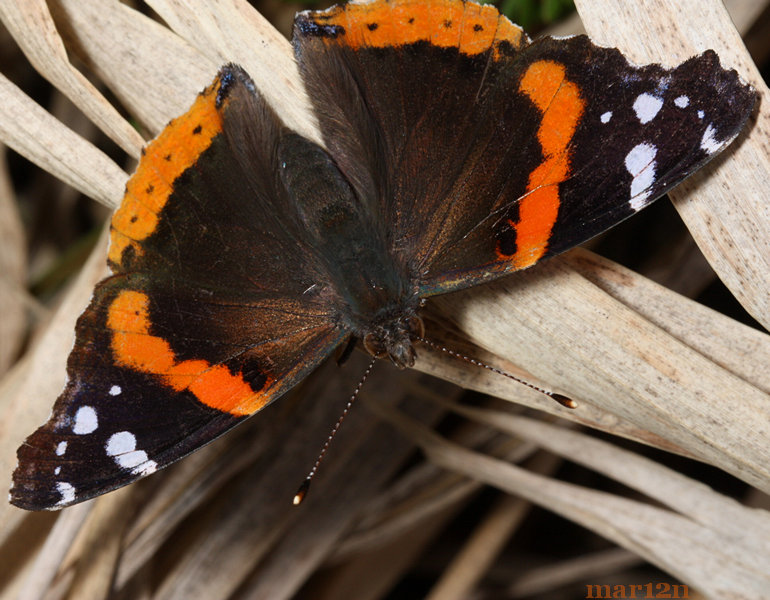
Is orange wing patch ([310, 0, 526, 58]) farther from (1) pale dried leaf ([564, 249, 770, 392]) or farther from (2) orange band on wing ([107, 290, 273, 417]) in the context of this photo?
(2) orange band on wing ([107, 290, 273, 417])

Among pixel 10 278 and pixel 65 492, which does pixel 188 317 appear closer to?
pixel 65 492

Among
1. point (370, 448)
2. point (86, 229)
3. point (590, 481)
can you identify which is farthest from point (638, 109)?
point (86, 229)

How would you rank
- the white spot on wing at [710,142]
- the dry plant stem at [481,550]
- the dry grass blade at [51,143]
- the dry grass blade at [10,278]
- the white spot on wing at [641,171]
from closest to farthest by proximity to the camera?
the white spot on wing at [710,142] < the white spot on wing at [641,171] < the dry grass blade at [51,143] < the dry plant stem at [481,550] < the dry grass blade at [10,278]

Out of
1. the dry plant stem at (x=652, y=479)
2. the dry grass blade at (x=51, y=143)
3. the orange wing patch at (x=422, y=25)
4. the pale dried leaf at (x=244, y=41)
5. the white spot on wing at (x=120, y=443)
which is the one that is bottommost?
the white spot on wing at (x=120, y=443)

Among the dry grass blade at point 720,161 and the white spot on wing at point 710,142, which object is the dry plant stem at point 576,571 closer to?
the dry grass blade at point 720,161

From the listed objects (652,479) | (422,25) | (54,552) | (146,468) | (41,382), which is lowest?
(54,552)

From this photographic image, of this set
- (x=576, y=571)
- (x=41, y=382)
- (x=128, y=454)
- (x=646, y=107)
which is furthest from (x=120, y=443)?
(x=576, y=571)

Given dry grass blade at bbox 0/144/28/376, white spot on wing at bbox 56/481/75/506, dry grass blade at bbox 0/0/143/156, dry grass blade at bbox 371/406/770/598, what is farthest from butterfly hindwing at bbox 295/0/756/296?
dry grass blade at bbox 0/144/28/376

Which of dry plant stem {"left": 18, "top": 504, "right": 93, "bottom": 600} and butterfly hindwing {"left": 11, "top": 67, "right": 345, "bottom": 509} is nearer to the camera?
butterfly hindwing {"left": 11, "top": 67, "right": 345, "bottom": 509}

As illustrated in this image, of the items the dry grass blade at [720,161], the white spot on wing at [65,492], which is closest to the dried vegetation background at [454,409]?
the dry grass blade at [720,161]
